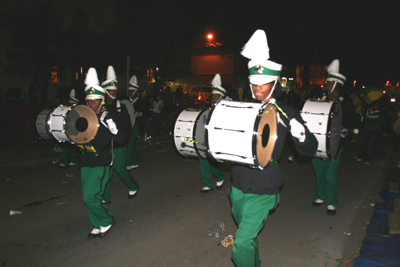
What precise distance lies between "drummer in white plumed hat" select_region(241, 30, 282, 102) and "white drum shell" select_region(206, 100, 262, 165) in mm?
281

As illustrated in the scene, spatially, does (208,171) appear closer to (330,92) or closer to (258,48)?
(330,92)

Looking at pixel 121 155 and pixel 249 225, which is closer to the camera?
pixel 249 225

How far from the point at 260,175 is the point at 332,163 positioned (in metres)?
2.60

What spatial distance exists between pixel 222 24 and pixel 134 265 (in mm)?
25829

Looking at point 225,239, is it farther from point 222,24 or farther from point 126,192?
point 222,24

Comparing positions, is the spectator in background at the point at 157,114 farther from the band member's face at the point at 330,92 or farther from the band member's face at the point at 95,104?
the band member's face at the point at 95,104

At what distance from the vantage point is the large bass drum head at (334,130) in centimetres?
462

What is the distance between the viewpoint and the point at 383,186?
712 centimetres

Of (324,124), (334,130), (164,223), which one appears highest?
(324,124)

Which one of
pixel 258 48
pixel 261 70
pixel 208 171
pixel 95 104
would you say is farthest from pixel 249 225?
pixel 208 171

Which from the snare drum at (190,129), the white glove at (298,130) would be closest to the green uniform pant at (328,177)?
the snare drum at (190,129)

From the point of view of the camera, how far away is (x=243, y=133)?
288cm

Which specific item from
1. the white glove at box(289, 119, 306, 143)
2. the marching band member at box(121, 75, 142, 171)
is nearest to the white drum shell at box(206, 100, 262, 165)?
the white glove at box(289, 119, 306, 143)

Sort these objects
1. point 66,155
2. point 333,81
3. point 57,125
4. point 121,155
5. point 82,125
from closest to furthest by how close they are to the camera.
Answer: point 82,125 → point 57,125 → point 121,155 → point 333,81 → point 66,155
